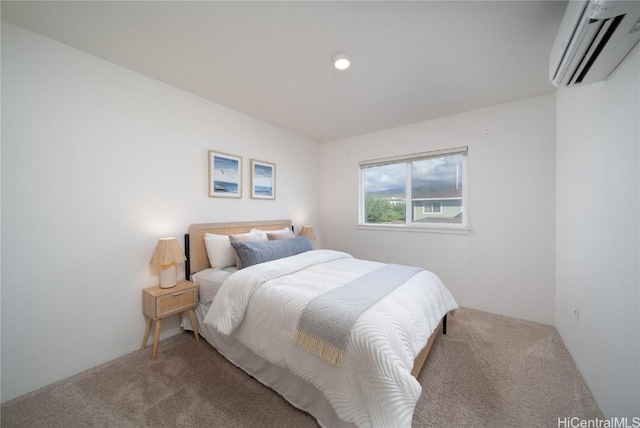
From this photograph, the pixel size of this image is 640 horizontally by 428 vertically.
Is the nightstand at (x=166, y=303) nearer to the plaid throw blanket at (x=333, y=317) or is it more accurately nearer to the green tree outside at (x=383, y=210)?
the plaid throw blanket at (x=333, y=317)

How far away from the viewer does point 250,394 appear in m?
1.57

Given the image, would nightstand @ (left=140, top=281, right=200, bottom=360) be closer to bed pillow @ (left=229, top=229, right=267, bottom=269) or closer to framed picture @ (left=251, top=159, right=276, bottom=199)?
bed pillow @ (left=229, top=229, right=267, bottom=269)

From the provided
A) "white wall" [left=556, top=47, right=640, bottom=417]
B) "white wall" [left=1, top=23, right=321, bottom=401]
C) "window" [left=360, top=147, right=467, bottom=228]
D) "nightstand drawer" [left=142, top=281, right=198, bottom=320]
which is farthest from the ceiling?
"nightstand drawer" [left=142, top=281, right=198, bottom=320]

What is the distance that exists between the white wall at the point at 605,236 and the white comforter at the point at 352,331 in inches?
34.1

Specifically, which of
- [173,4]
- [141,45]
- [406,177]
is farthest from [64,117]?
[406,177]

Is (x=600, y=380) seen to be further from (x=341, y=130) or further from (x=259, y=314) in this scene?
(x=341, y=130)

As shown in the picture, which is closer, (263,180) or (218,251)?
(218,251)

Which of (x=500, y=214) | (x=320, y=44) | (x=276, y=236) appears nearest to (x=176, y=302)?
(x=276, y=236)

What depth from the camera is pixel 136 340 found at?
6.82ft

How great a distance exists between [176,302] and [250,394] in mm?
1025

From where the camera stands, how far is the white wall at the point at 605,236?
1.15 metres

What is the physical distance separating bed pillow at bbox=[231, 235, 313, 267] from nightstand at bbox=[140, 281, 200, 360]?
1.70 feet

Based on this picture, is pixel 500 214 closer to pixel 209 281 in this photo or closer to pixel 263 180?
pixel 263 180

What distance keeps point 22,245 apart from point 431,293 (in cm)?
295
